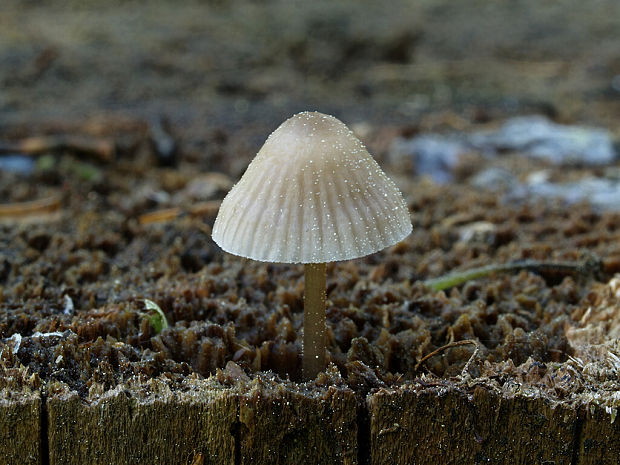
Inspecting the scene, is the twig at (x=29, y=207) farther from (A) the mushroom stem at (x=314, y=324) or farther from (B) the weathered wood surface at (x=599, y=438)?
(B) the weathered wood surface at (x=599, y=438)

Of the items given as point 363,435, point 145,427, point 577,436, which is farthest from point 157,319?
point 577,436

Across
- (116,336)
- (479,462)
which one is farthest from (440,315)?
(116,336)

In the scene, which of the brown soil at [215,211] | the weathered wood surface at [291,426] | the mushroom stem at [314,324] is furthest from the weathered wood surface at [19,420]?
the mushroom stem at [314,324]

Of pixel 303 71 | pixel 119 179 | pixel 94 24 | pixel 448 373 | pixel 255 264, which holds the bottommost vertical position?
pixel 448 373

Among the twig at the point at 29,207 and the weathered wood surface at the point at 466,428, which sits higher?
the twig at the point at 29,207

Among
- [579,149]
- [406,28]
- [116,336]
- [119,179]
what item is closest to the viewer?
[116,336]

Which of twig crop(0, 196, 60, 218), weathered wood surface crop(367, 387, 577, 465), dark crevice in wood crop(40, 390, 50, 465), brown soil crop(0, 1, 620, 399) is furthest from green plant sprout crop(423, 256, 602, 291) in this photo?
twig crop(0, 196, 60, 218)

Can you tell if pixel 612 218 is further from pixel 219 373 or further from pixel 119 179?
pixel 119 179
